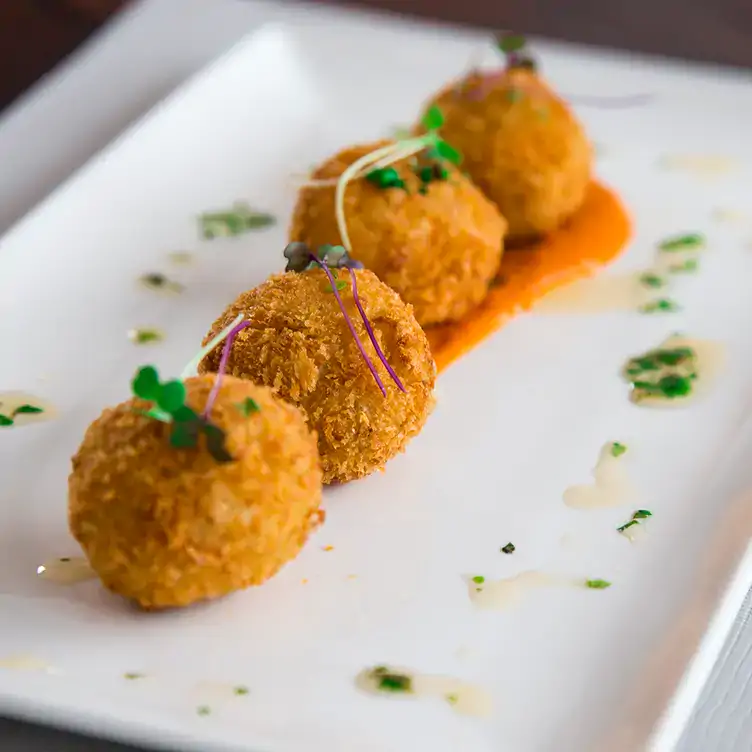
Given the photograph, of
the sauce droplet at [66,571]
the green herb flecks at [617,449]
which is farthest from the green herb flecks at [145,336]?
the green herb flecks at [617,449]

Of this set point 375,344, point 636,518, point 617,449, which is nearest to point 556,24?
point 617,449

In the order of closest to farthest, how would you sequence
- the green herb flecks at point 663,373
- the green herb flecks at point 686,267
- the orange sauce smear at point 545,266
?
1. the green herb flecks at point 663,373
2. the orange sauce smear at point 545,266
3. the green herb flecks at point 686,267

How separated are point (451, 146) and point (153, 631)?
1907mm

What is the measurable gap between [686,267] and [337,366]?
143 centimetres

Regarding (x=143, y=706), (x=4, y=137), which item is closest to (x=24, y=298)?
(x=4, y=137)

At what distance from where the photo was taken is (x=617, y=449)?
2.89 metres

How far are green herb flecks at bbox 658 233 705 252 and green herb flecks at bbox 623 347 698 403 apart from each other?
56cm

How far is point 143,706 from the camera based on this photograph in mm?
2141

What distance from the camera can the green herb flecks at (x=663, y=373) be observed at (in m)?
3.07

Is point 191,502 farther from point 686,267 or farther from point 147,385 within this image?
point 686,267

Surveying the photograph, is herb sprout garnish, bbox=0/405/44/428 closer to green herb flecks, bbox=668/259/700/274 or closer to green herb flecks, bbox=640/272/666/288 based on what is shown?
green herb flecks, bbox=640/272/666/288

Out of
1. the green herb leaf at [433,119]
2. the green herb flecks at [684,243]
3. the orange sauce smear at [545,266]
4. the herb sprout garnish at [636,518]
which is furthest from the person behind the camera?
the green herb flecks at [684,243]

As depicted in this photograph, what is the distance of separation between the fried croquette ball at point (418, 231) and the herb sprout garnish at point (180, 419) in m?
1.08

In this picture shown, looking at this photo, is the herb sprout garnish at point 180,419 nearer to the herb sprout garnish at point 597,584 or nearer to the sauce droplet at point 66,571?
the sauce droplet at point 66,571
